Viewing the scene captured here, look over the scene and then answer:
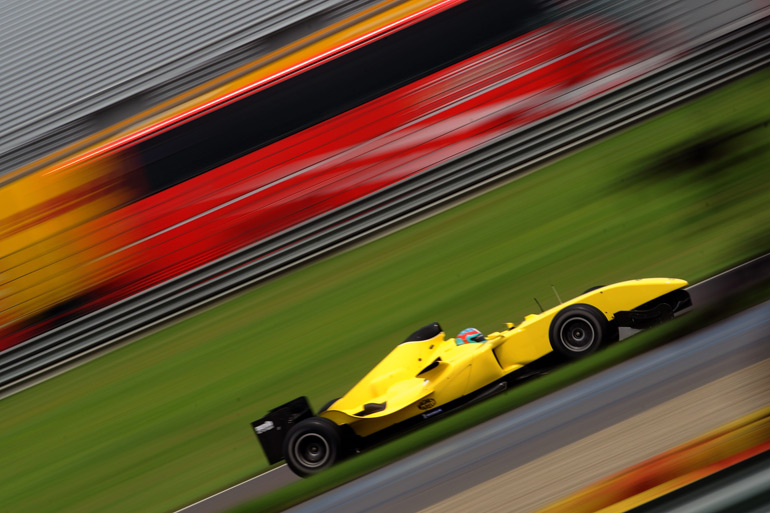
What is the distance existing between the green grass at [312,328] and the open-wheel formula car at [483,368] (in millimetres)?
801

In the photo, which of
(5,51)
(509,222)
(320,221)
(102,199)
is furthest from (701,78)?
(5,51)

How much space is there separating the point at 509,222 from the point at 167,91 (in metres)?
4.23

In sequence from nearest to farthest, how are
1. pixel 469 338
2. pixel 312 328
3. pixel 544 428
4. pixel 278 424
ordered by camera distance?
pixel 544 428 → pixel 278 424 → pixel 469 338 → pixel 312 328

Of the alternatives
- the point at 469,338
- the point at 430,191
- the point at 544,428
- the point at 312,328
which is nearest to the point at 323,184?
the point at 430,191

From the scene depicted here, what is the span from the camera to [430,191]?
23.9 ft

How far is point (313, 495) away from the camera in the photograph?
9.47ft

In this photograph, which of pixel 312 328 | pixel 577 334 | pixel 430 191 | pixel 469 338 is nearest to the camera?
pixel 577 334

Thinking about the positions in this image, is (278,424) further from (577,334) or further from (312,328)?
(312,328)

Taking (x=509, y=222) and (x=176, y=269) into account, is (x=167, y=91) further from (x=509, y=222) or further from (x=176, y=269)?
(x=509, y=222)

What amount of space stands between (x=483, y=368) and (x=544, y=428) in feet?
6.03

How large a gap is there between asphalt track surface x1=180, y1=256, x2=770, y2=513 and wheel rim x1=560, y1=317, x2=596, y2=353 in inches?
61.1

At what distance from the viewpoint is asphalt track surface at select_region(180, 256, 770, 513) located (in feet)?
6.23

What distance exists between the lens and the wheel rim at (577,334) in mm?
3762

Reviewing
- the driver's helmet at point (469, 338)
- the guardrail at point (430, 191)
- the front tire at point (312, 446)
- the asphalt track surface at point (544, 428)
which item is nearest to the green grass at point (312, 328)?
the guardrail at point (430, 191)
